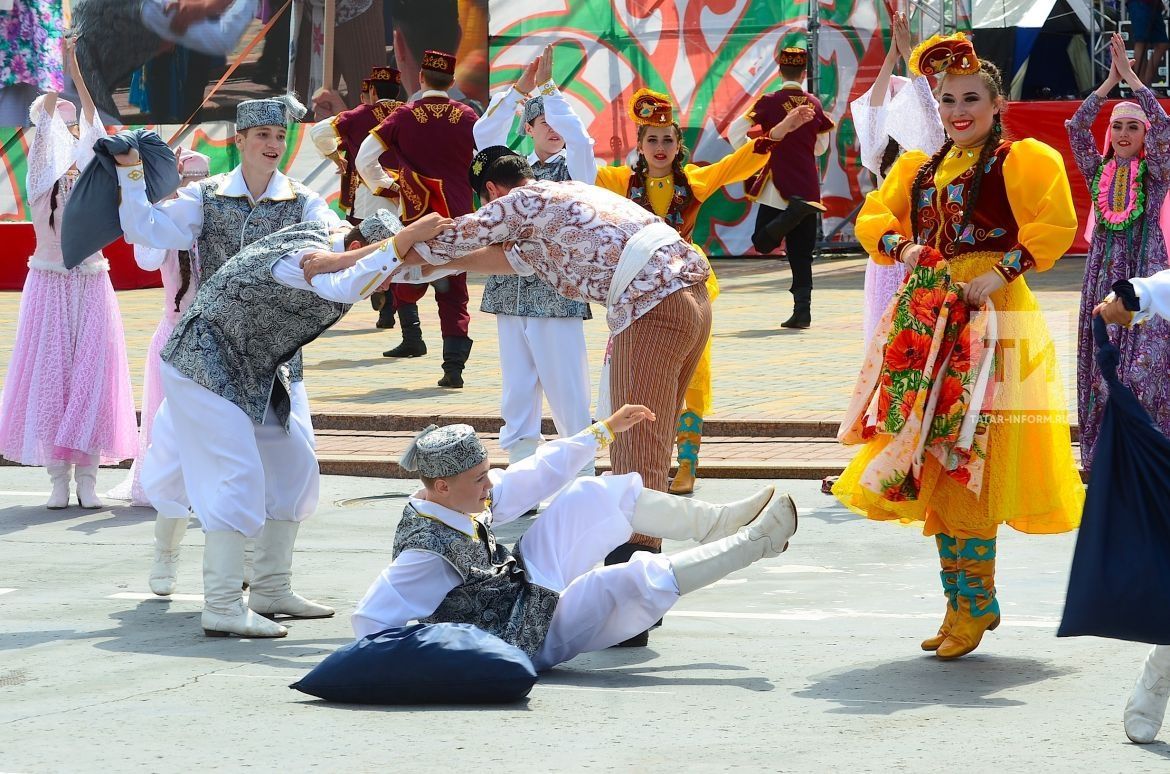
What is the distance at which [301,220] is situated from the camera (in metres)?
6.93

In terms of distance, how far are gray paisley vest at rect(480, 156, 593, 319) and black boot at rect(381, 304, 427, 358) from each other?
17.0 feet

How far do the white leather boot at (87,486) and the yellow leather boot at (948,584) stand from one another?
16.8 feet

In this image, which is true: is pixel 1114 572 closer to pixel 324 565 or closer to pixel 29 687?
pixel 29 687

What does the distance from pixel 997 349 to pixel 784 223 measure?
32.9 ft

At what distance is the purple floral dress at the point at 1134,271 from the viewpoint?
9156 mm

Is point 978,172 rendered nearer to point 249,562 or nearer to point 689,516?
point 689,516

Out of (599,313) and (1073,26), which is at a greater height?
(1073,26)

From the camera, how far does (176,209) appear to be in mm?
6840

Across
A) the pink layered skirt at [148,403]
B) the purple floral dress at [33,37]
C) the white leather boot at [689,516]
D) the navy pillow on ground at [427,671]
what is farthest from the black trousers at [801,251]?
the purple floral dress at [33,37]

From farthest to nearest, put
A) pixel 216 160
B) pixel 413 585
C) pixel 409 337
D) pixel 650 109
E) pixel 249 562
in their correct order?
1. pixel 216 160
2. pixel 409 337
3. pixel 650 109
4. pixel 249 562
5. pixel 413 585

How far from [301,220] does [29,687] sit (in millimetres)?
2125

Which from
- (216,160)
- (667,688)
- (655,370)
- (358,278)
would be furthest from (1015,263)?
(216,160)

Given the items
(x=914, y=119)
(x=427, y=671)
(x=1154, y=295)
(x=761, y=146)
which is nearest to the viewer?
(x=1154, y=295)

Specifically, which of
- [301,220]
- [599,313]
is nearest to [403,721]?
[301,220]
